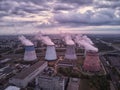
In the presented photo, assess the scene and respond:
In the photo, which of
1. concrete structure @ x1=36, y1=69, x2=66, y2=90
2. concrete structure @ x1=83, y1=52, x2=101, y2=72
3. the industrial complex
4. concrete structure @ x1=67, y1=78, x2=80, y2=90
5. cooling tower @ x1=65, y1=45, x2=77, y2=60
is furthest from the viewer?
cooling tower @ x1=65, y1=45, x2=77, y2=60

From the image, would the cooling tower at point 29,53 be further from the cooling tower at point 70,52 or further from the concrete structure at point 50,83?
the concrete structure at point 50,83

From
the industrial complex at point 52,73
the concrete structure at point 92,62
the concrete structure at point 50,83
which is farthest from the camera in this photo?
the concrete structure at point 92,62

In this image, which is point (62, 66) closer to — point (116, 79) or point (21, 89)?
point (116, 79)

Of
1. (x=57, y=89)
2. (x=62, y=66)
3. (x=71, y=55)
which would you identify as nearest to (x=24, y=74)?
(x=57, y=89)

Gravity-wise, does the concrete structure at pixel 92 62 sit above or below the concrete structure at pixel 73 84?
above

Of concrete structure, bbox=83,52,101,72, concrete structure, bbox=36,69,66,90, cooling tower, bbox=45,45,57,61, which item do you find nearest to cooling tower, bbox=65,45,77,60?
cooling tower, bbox=45,45,57,61

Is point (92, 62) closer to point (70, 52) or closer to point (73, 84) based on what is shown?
point (73, 84)

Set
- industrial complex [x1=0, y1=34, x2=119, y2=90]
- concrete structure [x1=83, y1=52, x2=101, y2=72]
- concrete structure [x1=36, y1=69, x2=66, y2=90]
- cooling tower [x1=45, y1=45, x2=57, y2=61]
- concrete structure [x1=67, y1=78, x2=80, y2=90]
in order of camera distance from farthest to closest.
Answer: cooling tower [x1=45, y1=45, x2=57, y2=61] → concrete structure [x1=83, y1=52, x2=101, y2=72] → concrete structure [x1=67, y1=78, x2=80, y2=90] → industrial complex [x1=0, y1=34, x2=119, y2=90] → concrete structure [x1=36, y1=69, x2=66, y2=90]

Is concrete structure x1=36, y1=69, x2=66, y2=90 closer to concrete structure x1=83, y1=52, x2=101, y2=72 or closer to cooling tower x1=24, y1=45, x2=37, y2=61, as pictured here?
concrete structure x1=83, y1=52, x2=101, y2=72

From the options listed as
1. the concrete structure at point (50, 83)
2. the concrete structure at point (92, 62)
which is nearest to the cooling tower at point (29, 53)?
the concrete structure at point (92, 62)

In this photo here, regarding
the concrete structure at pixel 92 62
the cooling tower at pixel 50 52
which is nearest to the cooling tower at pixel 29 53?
the cooling tower at pixel 50 52

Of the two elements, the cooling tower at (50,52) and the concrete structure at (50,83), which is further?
the cooling tower at (50,52)

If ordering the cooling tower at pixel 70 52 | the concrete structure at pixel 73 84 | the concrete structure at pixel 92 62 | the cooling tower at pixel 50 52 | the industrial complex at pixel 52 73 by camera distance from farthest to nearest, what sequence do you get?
the cooling tower at pixel 50 52
the cooling tower at pixel 70 52
the concrete structure at pixel 92 62
the concrete structure at pixel 73 84
the industrial complex at pixel 52 73
